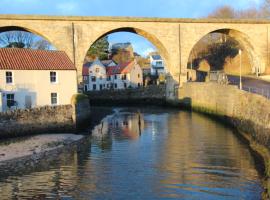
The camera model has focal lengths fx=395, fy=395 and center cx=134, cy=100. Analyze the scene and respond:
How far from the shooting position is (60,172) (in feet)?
64.1

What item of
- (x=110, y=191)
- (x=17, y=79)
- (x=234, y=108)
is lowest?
(x=110, y=191)

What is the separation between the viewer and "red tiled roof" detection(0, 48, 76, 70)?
33.4 meters

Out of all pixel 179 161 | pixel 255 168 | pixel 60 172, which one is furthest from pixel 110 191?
pixel 255 168

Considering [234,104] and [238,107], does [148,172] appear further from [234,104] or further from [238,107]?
[234,104]

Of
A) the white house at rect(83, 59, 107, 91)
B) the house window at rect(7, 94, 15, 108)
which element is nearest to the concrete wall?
the house window at rect(7, 94, 15, 108)

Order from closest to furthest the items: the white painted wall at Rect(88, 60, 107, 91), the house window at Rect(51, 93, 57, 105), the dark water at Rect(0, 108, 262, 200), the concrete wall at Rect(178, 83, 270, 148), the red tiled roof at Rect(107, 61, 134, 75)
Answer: the dark water at Rect(0, 108, 262, 200) < the concrete wall at Rect(178, 83, 270, 148) < the house window at Rect(51, 93, 57, 105) < the red tiled roof at Rect(107, 61, 134, 75) < the white painted wall at Rect(88, 60, 107, 91)

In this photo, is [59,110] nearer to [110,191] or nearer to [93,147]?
[93,147]

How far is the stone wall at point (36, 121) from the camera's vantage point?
28609mm

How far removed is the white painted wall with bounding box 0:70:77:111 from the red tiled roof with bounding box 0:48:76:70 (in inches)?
16.0

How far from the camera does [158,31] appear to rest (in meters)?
51.9

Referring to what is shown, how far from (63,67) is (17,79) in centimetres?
441

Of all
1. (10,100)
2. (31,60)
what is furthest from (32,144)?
(31,60)

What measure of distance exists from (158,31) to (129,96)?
1993 centimetres

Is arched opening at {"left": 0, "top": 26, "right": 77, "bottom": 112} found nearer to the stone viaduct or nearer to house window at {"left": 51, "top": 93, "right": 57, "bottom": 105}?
house window at {"left": 51, "top": 93, "right": 57, "bottom": 105}
